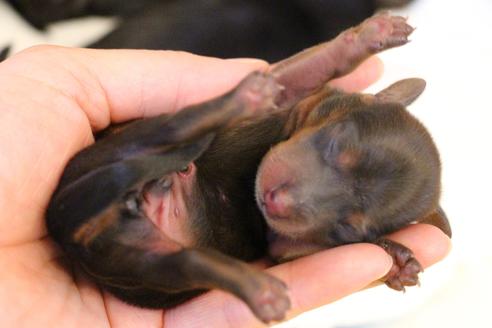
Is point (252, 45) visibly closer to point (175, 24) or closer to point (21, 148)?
point (175, 24)

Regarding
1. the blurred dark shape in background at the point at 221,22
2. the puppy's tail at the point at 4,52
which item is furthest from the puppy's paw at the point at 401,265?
the puppy's tail at the point at 4,52

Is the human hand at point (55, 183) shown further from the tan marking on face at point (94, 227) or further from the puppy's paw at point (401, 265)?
the tan marking on face at point (94, 227)

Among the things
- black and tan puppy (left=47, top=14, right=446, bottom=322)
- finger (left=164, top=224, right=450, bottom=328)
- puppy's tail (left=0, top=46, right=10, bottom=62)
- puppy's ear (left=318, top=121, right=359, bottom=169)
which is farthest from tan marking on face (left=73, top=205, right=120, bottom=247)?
puppy's tail (left=0, top=46, right=10, bottom=62)

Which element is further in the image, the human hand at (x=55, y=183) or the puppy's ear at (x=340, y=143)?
the puppy's ear at (x=340, y=143)

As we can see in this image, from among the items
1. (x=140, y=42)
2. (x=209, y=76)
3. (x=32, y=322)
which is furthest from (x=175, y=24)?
(x=32, y=322)

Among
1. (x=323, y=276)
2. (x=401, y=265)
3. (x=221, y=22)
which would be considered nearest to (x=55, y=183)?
(x=323, y=276)

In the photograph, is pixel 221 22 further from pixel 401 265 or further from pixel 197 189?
pixel 401 265
